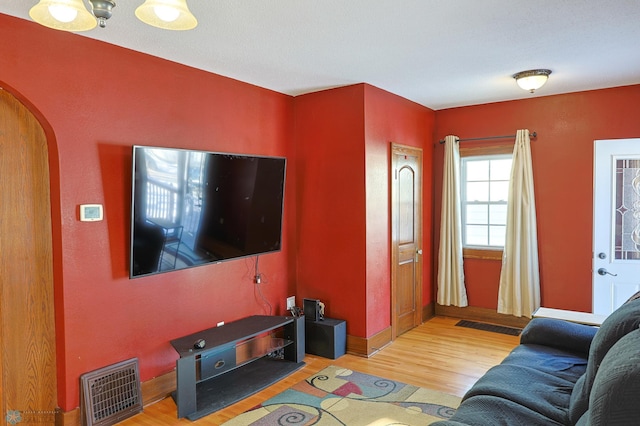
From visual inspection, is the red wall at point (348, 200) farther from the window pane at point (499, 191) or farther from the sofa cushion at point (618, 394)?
the sofa cushion at point (618, 394)

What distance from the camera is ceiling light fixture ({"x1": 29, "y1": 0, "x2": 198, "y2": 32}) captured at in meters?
1.49

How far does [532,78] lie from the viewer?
3.66 metres

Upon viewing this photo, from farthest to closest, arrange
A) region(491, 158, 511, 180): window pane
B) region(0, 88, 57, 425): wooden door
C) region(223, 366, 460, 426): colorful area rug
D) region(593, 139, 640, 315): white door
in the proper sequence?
region(491, 158, 511, 180): window pane < region(593, 139, 640, 315): white door < region(223, 366, 460, 426): colorful area rug < region(0, 88, 57, 425): wooden door

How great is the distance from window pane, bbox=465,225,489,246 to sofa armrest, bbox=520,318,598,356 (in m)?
2.19

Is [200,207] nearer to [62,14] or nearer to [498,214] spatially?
[62,14]

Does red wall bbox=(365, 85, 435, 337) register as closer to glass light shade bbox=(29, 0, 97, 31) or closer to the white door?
the white door

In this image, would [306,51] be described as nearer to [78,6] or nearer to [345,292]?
[78,6]

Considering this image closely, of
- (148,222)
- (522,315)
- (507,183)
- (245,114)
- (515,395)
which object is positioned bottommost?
(522,315)

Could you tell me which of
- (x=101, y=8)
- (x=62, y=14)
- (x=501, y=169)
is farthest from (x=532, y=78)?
(x=62, y=14)

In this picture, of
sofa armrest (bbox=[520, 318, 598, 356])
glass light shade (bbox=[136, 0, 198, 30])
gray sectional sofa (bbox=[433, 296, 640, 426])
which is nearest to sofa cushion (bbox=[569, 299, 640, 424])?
gray sectional sofa (bbox=[433, 296, 640, 426])

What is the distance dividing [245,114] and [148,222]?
56.3 inches

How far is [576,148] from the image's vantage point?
4.44 metres

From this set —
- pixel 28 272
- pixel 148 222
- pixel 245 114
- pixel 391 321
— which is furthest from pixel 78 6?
pixel 391 321

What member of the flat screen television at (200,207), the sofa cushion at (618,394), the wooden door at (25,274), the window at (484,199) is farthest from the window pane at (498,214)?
the wooden door at (25,274)
